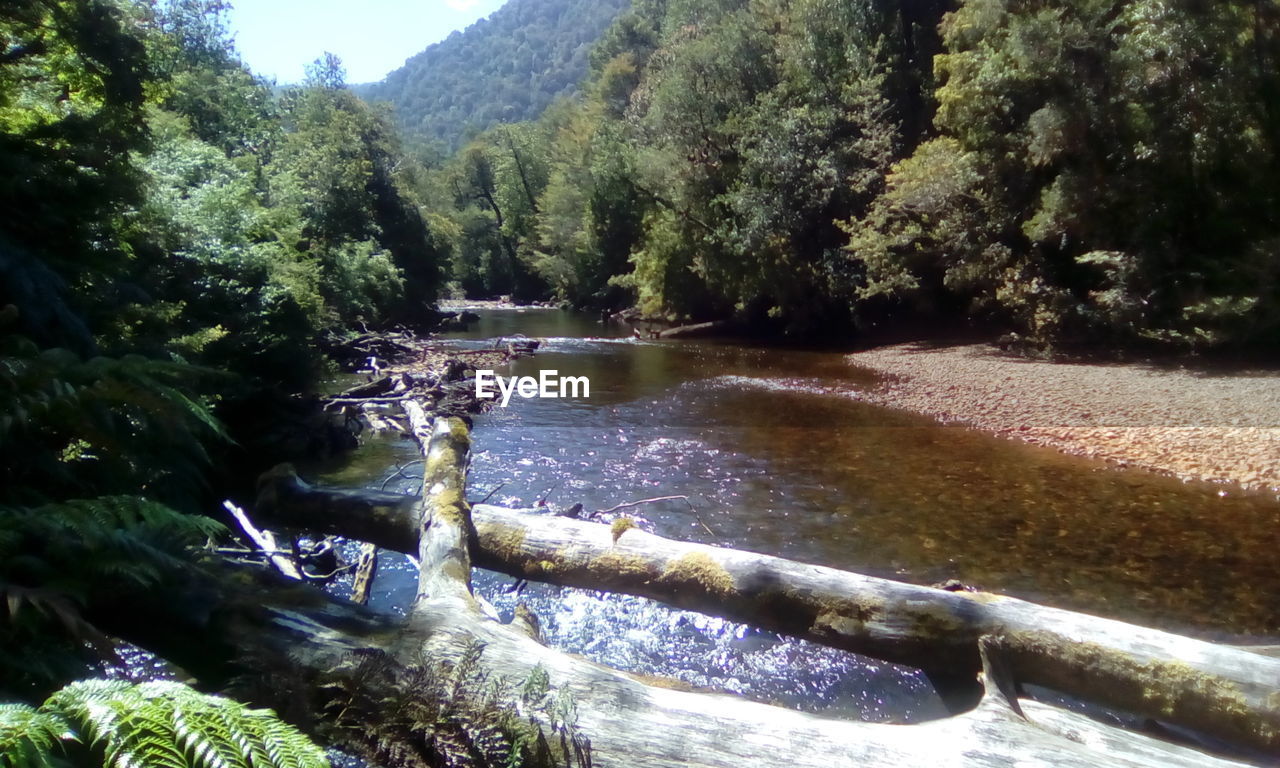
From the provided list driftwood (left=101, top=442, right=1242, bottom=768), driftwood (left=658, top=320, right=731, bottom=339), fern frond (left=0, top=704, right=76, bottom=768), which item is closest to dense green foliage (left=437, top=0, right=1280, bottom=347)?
driftwood (left=658, top=320, right=731, bottom=339)

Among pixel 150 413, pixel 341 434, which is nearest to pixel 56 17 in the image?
pixel 341 434

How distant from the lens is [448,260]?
4372cm

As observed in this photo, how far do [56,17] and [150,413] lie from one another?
309 inches

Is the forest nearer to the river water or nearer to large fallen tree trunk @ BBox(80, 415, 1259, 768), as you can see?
large fallen tree trunk @ BBox(80, 415, 1259, 768)

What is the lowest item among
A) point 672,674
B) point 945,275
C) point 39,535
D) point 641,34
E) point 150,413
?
point 672,674

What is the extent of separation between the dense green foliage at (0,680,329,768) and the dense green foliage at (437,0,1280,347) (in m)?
19.1

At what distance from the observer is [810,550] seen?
837cm

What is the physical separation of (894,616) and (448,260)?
4206 cm

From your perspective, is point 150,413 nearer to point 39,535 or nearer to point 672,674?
point 39,535

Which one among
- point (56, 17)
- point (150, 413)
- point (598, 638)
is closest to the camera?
point (150, 413)

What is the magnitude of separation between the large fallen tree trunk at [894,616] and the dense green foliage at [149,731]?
9.61 ft

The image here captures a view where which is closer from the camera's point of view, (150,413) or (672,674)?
(150,413)

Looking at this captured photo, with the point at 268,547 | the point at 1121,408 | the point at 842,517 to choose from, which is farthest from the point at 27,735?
the point at 1121,408

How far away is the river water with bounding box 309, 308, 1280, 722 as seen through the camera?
6.38 metres
